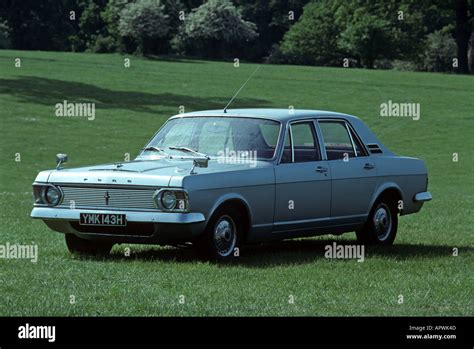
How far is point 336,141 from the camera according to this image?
13938 mm

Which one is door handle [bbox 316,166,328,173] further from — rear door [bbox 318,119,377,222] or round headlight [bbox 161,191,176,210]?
round headlight [bbox 161,191,176,210]

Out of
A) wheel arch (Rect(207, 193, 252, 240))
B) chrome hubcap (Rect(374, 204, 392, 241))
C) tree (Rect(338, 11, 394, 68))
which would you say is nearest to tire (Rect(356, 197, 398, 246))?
chrome hubcap (Rect(374, 204, 392, 241))

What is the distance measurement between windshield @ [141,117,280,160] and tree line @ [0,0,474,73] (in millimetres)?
58181

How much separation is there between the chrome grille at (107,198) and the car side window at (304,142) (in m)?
2.17

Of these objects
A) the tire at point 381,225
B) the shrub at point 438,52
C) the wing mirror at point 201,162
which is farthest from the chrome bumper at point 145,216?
the shrub at point 438,52

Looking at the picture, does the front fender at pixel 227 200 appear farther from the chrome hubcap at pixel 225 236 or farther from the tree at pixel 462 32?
the tree at pixel 462 32

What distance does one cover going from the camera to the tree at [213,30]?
244ft

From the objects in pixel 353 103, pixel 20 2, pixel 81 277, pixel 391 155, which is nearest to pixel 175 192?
pixel 81 277

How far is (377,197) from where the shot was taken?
14.0 m

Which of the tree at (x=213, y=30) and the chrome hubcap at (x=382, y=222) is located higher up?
the tree at (x=213, y=30)

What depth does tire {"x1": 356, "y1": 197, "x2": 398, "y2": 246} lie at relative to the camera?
13969 mm
